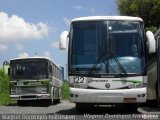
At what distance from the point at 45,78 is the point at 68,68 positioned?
32.9 feet

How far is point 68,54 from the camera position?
18.5 m

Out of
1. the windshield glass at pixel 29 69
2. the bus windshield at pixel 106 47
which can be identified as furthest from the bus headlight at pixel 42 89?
the bus windshield at pixel 106 47

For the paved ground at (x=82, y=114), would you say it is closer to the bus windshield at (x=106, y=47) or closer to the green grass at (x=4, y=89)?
the bus windshield at (x=106, y=47)

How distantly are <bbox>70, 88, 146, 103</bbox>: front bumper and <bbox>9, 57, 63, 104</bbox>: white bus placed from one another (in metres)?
10.3

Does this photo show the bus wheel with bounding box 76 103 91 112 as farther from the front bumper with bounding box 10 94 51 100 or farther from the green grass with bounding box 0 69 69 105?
the green grass with bounding box 0 69 69 105

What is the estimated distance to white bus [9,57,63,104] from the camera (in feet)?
92.4

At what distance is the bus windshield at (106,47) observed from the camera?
18062mm

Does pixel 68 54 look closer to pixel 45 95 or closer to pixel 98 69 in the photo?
pixel 98 69

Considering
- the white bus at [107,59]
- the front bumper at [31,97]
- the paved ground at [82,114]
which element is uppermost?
the white bus at [107,59]

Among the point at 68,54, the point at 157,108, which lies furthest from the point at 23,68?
the point at 68,54

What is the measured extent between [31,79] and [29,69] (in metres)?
0.60

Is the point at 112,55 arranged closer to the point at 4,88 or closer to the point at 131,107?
the point at 131,107

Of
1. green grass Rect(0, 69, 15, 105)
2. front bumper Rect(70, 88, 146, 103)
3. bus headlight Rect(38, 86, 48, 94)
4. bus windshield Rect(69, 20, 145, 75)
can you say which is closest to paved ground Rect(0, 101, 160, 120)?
front bumper Rect(70, 88, 146, 103)

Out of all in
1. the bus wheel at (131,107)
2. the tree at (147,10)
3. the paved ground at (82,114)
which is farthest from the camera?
the tree at (147,10)
